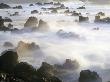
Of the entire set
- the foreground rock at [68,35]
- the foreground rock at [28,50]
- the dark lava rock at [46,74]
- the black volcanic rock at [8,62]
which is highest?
the black volcanic rock at [8,62]

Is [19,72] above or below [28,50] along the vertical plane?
above

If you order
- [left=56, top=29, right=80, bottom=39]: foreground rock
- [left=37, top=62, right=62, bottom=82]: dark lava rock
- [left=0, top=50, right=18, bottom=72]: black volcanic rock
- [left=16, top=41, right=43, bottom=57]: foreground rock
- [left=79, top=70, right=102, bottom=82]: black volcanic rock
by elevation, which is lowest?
[left=56, top=29, right=80, bottom=39]: foreground rock

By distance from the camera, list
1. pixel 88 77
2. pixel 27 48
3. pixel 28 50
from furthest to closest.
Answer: pixel 27 48 → pixel 28 50 → pixel 88 77

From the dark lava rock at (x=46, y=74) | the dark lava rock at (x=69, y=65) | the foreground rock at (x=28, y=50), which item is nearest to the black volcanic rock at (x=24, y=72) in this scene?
the dark lava rock at (x=46, y=74)

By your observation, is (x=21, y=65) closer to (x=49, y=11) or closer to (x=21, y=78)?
(x=21, y=78)

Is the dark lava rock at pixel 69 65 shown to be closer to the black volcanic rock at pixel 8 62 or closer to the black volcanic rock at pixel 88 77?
the black volcanic rock at pixel 88 77

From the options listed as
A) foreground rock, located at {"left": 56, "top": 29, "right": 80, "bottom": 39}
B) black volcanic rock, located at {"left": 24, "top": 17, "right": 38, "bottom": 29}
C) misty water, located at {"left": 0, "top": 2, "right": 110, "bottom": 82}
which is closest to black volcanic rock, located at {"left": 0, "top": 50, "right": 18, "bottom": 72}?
misty water, located at {"left": 0, "top": 2, "right": 110, "bottom": 82}

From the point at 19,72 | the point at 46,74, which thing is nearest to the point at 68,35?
the point at 46,74

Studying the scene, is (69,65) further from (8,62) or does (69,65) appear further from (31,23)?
(31,23)

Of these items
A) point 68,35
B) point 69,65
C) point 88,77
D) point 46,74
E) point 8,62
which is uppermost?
point 8,62

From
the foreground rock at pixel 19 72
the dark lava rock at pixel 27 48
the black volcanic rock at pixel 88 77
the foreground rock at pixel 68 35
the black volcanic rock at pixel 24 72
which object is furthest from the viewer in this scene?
the foreground rock at pixel 68 35

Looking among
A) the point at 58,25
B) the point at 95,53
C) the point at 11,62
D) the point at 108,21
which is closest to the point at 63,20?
the point at 58,25

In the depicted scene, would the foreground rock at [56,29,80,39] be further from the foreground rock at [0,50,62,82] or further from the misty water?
the foreground rock at [0,50,62,82]
